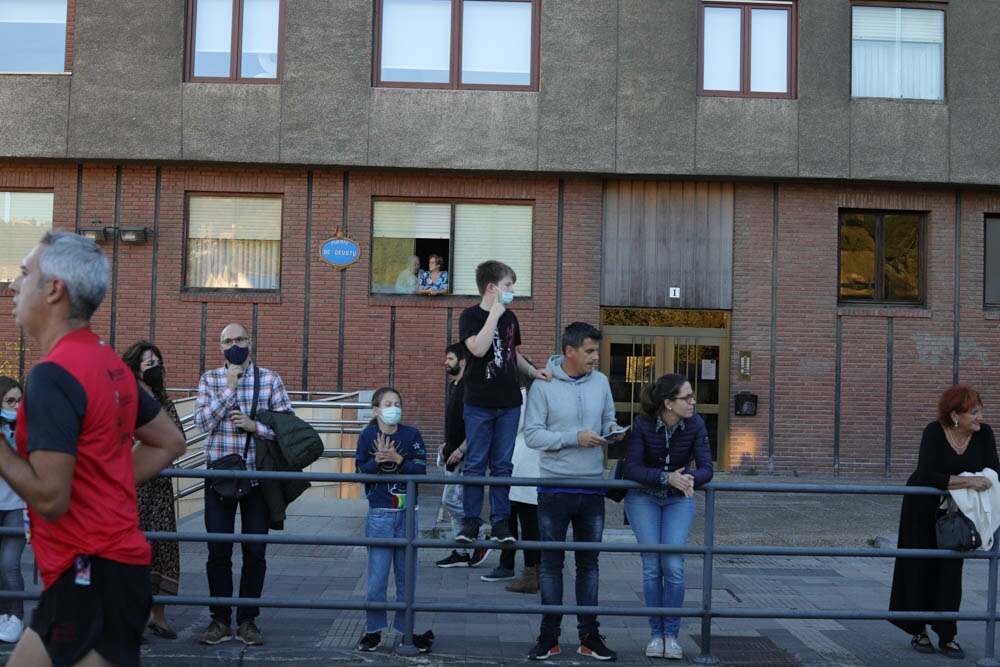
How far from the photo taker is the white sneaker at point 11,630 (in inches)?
254

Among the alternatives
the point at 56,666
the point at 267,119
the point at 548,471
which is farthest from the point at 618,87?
the point at 56,666

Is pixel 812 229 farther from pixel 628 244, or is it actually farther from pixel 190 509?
pixel 190 509

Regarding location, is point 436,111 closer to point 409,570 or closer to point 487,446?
point 487,446

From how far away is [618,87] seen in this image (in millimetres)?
16109

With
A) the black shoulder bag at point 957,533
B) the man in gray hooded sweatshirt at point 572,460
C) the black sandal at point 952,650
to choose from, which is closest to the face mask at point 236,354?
the man in gray hooded sweatshirt at point 572,460

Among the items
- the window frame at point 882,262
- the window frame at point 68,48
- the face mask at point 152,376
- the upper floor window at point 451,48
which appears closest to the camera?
the face mask at point 152,376

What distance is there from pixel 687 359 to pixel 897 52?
20.0 ft

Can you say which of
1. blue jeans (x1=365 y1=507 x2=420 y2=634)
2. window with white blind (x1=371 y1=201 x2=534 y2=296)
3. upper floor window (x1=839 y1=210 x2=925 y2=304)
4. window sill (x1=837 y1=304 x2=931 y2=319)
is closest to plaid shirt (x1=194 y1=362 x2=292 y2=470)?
blue jeans (x1=365 y1=507 x2=420 y2=634)

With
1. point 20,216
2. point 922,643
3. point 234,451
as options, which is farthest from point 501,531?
point 20,216

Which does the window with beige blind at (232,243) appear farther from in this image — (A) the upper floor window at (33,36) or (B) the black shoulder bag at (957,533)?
(B) the black shoulder bag at (957,533)

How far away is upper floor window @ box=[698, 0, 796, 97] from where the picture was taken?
1661cm

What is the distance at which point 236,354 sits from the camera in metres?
6.78

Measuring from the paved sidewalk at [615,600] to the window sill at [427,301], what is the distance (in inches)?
164

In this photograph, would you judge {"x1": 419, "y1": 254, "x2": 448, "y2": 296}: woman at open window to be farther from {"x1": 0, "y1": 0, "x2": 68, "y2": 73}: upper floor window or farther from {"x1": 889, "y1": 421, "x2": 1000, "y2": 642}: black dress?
{"x1": 889, "y1": 421, "x2": 1000, "y2": 642}: black dress
